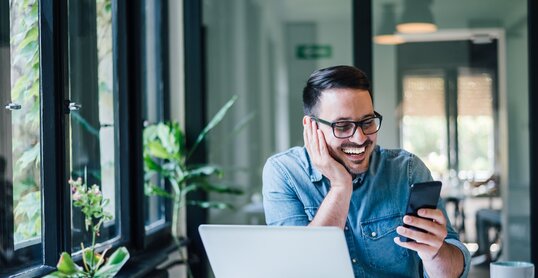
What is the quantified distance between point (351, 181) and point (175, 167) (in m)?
2.46

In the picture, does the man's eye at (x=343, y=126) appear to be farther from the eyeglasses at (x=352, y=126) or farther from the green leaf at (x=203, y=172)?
the green leaf at (x=203, y=172)

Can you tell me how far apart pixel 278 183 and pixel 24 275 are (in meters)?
0.96

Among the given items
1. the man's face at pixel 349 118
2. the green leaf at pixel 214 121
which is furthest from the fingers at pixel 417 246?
the green leaf at pixel 214 121

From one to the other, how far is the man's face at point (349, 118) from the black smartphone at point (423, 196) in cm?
31

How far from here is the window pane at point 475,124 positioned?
4914 mm

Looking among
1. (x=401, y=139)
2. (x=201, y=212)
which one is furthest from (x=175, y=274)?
(x=401, y=139)

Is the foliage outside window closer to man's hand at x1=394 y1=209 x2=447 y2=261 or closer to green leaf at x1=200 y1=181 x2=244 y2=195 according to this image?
man's hand at x1=394 y1=209 x2=447 y2=261

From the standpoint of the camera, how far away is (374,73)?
4.98 meters

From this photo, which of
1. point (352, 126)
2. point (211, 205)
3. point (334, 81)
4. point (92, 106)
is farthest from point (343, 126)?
point (211, 205)

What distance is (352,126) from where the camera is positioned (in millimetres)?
2299

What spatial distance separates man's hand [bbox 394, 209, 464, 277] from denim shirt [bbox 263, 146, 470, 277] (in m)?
Answer: 0.12

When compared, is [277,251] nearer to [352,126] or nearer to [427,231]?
[427,231]

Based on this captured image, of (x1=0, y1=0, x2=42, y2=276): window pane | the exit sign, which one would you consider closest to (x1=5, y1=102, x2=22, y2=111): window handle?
(x1=0, y1=0, x2=42, y2=276): window pane

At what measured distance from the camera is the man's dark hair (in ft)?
7.65
